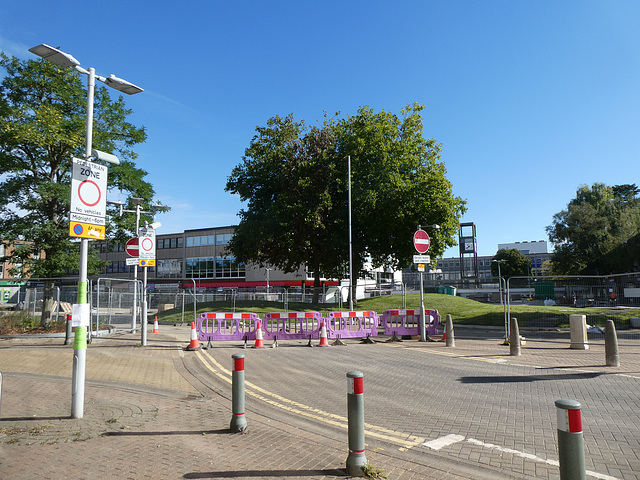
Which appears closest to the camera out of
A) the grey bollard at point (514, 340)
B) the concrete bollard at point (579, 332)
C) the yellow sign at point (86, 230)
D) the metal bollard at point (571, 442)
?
the metal bollard at point (571, 442)

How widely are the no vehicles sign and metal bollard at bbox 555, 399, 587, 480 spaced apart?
680cm

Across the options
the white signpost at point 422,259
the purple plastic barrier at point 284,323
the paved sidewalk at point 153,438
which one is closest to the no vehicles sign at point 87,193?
the paved sidewalk at point 153,438

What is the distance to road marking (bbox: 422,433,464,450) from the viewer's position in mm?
5230

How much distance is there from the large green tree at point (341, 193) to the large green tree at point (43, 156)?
13.5m

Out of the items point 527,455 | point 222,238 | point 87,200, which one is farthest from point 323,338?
point 222,238

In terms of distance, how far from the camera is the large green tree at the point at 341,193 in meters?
31.4

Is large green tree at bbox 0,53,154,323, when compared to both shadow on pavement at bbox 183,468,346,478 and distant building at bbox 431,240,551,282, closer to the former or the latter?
shadow on pavement at bbox 183,468,346,478

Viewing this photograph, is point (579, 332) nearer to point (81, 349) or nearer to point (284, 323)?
point (284, 323)

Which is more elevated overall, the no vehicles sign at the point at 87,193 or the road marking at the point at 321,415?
the no vehicles sign at the point at 87,193

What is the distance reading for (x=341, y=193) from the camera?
110ft

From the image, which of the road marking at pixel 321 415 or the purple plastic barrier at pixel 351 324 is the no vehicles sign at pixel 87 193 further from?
the purple plastic barrier at pixel 351 324

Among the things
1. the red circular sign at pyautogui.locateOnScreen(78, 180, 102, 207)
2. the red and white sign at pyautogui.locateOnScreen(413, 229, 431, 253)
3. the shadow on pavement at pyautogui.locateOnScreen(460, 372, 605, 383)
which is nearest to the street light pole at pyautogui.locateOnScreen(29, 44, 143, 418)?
the red circular sign at pyautogui.locateOnScreen(78, 180, 102, 207)

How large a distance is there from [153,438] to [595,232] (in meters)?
66.2

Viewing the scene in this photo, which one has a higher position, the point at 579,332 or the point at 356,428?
the point at 356,428
